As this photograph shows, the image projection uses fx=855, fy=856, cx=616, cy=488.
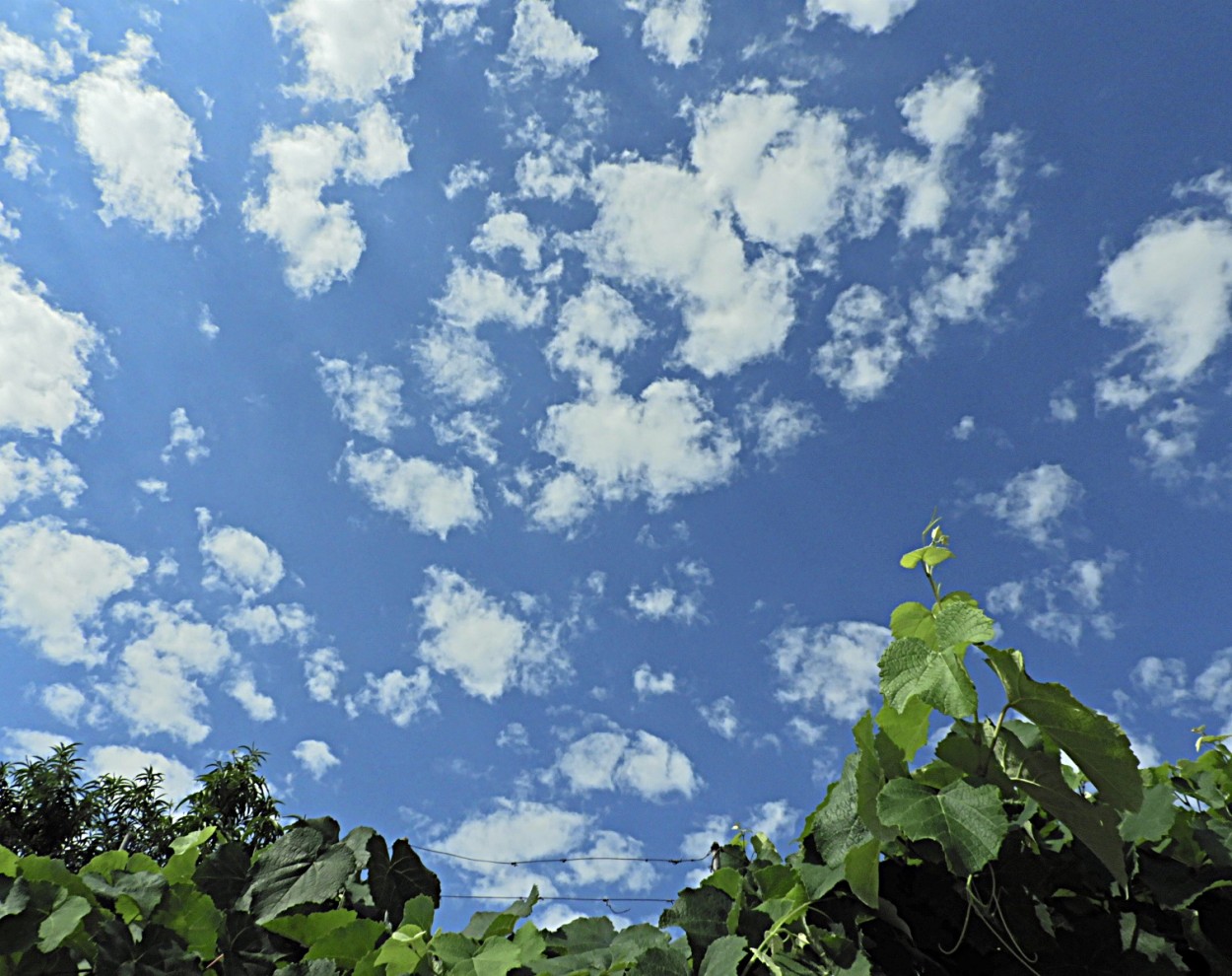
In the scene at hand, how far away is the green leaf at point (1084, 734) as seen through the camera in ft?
3.09

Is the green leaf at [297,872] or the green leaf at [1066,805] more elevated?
the green leaf at [297,872]

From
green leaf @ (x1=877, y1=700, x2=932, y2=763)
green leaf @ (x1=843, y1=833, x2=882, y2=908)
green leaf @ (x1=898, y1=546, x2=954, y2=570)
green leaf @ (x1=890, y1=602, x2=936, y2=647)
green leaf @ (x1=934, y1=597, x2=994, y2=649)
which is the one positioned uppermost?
green leaf @ (x1=898, y1=546, x2=954, y2=570)

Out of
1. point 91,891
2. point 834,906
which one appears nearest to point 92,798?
point 91,891

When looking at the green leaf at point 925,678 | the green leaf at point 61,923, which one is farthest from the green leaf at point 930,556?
the green leaf at point 61,923

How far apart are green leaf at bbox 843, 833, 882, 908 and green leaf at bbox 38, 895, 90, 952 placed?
114 cm

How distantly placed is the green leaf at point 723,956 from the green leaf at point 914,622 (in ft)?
1.42

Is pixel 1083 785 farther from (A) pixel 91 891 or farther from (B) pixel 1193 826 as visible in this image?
(A) pixel 91 891

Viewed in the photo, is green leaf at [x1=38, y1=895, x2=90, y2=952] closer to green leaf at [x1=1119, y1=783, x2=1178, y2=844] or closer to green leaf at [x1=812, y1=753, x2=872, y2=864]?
green leaf at [x1=812, y1=753, x2=872, y2=864]

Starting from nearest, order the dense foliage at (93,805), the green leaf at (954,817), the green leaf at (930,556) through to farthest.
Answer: the green leaf at (954,817)
the green leaf at (930,556)
the dense foliage at (93,805)

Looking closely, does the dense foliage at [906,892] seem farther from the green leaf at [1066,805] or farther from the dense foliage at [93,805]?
the dense foliage at [93,805]

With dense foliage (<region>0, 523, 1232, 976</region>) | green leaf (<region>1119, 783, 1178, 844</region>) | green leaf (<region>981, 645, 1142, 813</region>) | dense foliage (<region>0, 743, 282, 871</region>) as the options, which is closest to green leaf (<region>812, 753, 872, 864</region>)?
dense foliage (<region>0, 523, 1232, 976</region>)

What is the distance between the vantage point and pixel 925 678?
97 cm

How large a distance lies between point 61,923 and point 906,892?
1.23m

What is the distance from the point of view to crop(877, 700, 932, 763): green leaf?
3.26ft
